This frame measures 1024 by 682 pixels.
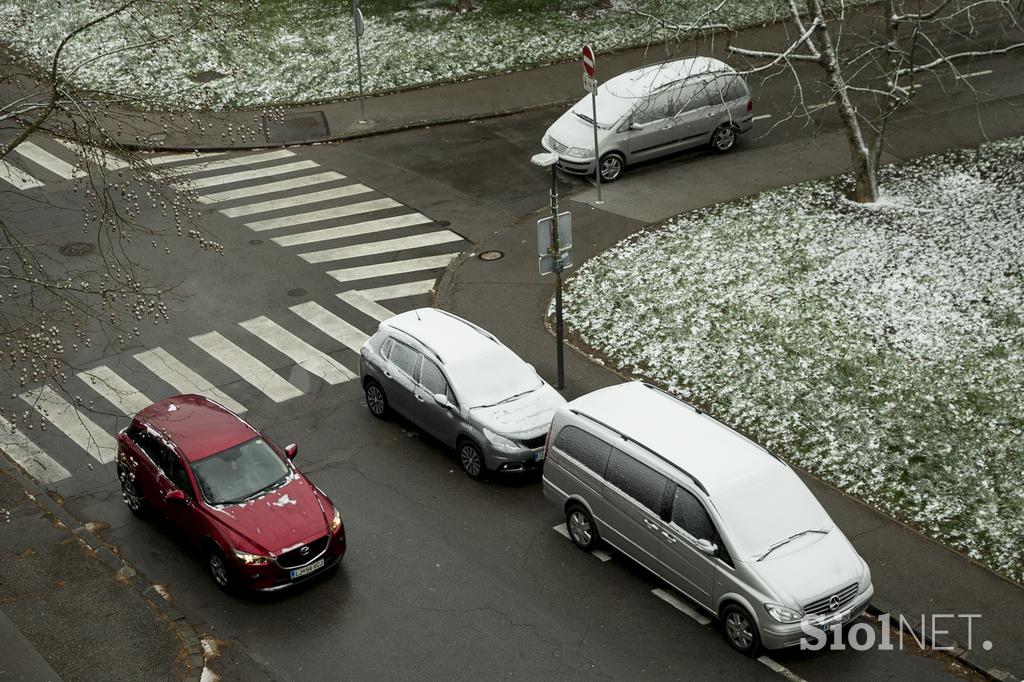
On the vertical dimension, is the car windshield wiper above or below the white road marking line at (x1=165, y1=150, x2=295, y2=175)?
below

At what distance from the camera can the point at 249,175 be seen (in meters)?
26.6

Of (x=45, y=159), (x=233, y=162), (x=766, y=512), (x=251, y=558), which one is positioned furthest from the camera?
(x=45, y=159)

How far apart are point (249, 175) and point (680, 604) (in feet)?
56.0

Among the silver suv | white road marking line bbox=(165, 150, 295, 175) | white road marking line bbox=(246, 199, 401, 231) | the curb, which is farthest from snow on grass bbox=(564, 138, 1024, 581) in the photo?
white road marking line bbox=(165, 150, 295, 175)

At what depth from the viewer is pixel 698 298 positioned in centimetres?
1977

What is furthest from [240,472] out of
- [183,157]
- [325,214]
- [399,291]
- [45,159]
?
[45,159]

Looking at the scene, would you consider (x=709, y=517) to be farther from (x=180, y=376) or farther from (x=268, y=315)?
(x=268, y=315)

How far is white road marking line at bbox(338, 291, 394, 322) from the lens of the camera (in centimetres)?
2059

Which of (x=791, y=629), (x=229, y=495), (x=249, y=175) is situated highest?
(x=249, y=175)

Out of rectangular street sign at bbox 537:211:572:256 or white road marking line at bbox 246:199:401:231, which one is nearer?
rectangular street sign at bbox 537:211:572:256

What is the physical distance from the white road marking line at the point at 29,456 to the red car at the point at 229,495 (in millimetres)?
1626

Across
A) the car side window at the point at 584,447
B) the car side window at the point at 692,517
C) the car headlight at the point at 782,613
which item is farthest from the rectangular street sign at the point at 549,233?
the car headlight at the point at 782,613

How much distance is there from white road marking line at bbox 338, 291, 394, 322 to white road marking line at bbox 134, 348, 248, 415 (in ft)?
11.1

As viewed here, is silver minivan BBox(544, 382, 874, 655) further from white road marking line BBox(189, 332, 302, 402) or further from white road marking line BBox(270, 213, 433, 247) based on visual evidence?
white road marking line BBox(270, 213, 433, 247)
